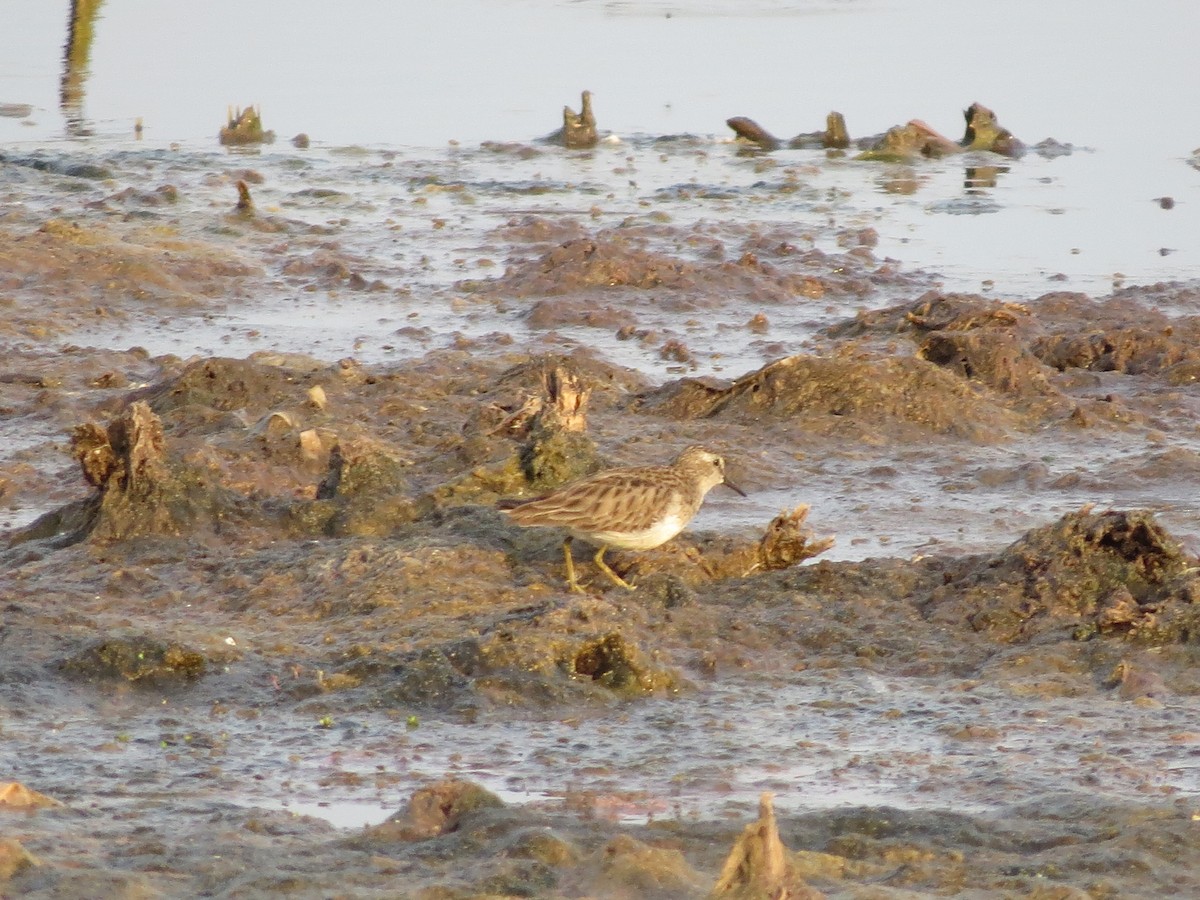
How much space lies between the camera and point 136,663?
6.76 meters

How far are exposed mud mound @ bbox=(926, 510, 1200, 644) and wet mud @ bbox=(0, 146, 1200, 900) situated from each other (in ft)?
0.05

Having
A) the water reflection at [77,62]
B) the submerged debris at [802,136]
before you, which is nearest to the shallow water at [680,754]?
the submerged debris at [802,136]

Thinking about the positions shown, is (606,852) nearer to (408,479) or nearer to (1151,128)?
(408,479)

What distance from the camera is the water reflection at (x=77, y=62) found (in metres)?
21.2

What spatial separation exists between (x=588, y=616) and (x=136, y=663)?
5.31 feet

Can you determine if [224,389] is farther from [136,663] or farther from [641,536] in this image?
[136,663]

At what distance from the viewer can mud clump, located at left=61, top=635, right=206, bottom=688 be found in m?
6.73

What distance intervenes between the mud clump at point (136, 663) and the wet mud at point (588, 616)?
11 millimetres

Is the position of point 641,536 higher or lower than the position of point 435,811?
higher

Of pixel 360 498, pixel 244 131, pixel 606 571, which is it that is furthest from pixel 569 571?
pixel 244 131

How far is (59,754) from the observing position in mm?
6090

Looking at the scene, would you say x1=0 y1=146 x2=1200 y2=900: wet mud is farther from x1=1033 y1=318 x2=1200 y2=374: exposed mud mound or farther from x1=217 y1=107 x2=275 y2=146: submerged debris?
x1=217 y1=107 x2=275 y2=146: submerged debris

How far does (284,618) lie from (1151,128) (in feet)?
53.5

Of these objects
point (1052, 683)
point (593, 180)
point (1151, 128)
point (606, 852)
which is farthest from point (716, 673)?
A: point (1151, 128)
